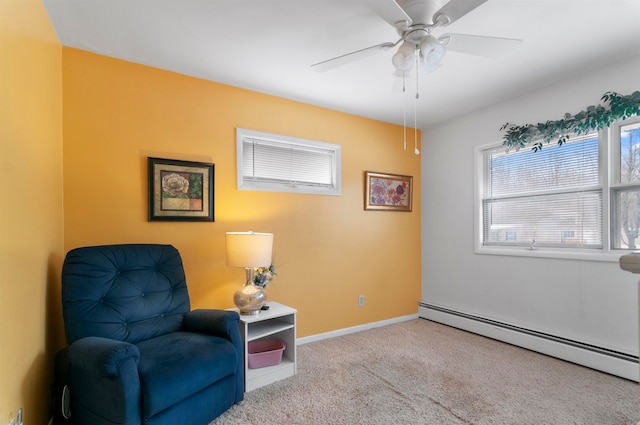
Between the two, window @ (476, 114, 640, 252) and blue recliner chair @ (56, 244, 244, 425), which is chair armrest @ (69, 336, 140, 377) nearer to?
blue recliner chair @ (56, 244, 244, 425)

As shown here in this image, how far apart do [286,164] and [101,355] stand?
7.11 ft

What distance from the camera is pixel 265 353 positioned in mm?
2424

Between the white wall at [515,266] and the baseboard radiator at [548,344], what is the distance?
0.07 m

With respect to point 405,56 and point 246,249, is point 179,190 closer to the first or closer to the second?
point 246,249

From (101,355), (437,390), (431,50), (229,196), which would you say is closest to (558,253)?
(437,390)

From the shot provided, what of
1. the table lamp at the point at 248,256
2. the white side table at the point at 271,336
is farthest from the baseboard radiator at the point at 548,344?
the table lamp at the point at 248,256

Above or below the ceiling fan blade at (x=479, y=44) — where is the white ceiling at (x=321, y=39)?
above

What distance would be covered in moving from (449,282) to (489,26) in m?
2.75

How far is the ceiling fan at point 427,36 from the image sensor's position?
1.54 meters

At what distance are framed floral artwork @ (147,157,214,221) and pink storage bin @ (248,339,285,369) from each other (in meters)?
1.12

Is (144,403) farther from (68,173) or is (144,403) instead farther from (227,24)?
(227,24)

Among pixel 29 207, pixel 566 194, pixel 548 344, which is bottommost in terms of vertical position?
pixel 548 344

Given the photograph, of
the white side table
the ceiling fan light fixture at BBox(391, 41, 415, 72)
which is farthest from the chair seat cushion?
the ceiling fan light fixture at BBox(391, 41, 415, 72)

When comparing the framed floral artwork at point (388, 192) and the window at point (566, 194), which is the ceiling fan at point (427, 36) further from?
the framed floral artwork at point (388, 192)
